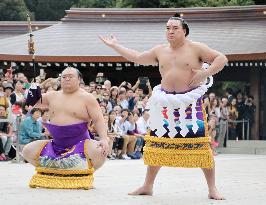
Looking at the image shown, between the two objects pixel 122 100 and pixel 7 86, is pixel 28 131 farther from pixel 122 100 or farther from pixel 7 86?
pixel 122 100

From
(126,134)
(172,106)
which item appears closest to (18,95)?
(126,134)

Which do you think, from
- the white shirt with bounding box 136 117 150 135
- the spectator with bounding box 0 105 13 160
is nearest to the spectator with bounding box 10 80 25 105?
the spectator with bounding box 0 105 13 160

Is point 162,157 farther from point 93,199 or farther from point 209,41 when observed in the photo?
point 209,41

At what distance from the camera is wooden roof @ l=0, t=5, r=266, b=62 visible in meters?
24.0

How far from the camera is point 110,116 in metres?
14.4

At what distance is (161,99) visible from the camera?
23.7ft

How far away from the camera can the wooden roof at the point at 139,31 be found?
78.7 feet

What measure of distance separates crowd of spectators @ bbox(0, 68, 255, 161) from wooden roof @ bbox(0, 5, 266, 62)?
4.92m

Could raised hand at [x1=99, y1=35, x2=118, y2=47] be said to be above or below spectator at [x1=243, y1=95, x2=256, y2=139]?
above

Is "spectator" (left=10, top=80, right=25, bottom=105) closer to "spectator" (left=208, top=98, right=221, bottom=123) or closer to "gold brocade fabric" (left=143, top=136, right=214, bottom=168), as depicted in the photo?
"spectator" (left=208, top=98, right=221, bottom=123)

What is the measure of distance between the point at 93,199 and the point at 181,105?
110 centimetres

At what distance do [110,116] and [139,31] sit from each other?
12504mm

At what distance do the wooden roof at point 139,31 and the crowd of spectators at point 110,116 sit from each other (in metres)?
4.92

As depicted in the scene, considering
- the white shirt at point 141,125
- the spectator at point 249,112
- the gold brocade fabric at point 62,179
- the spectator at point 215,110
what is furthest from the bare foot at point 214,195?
the spectator at point 249,112
